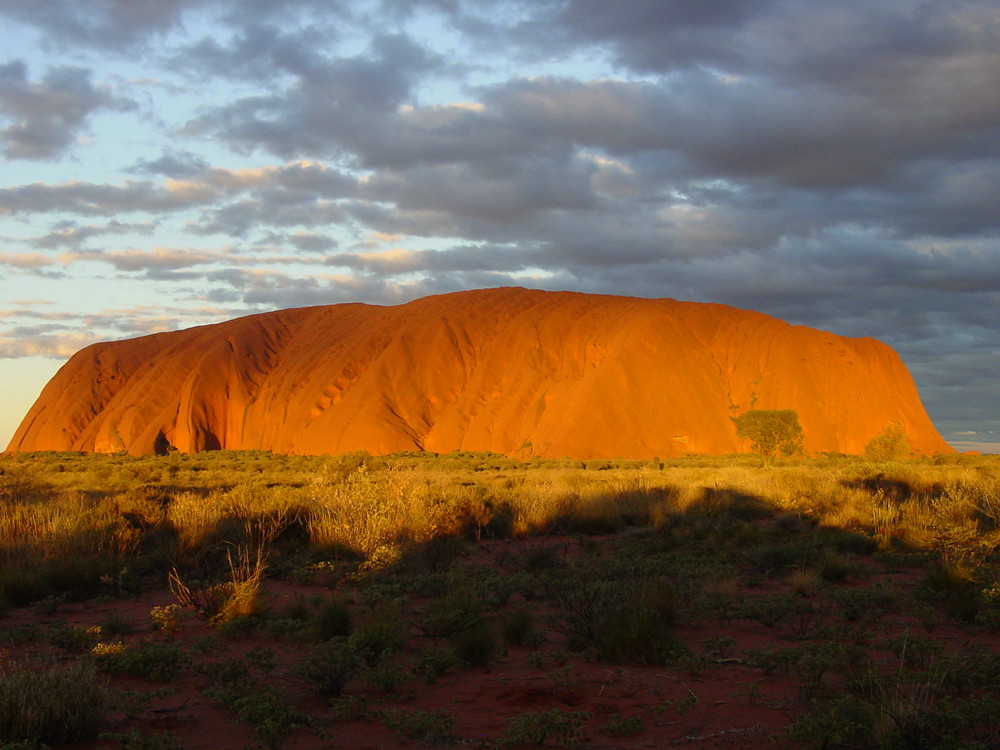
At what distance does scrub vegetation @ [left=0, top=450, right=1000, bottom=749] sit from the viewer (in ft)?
17.6

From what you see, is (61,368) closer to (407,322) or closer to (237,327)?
(237,327)

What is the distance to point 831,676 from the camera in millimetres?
6441

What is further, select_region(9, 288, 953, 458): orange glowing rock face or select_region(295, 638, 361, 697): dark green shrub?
select_region(9, 288, 953, 458): orange glowing rock face

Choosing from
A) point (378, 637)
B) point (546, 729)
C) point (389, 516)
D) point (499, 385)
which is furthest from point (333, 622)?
point (499, 385)

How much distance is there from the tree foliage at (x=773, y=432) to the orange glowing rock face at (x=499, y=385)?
286 centimetres

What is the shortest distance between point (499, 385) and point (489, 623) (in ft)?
181

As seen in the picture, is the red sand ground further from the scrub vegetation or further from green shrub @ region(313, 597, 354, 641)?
green shrub @ region(313, 597, 354, 641)

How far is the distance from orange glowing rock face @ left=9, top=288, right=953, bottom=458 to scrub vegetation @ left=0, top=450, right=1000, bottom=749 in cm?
3835

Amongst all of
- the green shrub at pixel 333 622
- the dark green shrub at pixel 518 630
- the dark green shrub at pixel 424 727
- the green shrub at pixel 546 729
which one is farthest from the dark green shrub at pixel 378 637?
the green shrub at pixel 546 729

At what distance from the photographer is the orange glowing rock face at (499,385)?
5603cm

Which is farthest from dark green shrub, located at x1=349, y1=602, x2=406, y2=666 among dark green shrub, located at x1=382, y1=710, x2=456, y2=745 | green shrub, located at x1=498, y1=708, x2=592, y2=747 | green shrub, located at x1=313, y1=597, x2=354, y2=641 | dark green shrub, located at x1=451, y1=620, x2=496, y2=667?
green shrub, located at x1=498, y1=708, x2=592, y2=747

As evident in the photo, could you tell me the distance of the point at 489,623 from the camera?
839 cm

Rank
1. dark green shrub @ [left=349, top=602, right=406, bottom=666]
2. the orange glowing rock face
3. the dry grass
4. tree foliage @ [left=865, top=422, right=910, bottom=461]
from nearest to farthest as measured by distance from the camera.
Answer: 1. dark green shrub @ [left=349, top=602, right=406, bottom=666]
2. the dry grass
3. tree foliage @ [left=865, top=422, right=910, bottom=461]
4. the orange glowing rock face

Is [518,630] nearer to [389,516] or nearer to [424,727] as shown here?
[424,727]
